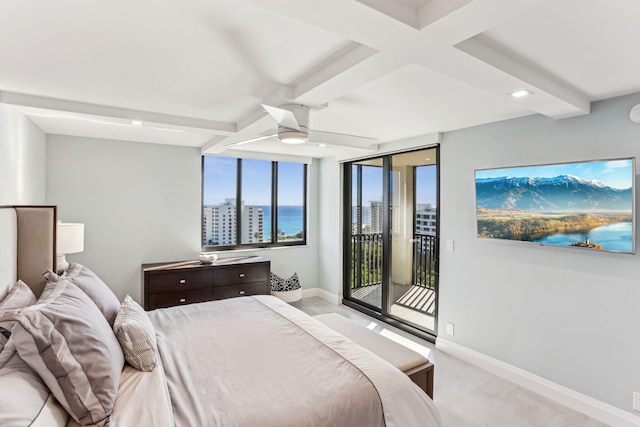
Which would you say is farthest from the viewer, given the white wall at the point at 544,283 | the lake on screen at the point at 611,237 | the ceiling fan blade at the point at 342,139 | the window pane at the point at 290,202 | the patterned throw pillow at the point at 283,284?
the window pane at the point at 290,202

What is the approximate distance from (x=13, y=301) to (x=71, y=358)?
Answer: 770mm

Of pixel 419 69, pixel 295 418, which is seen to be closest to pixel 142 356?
pixel 295 418

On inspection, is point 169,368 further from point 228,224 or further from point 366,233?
point 366,233

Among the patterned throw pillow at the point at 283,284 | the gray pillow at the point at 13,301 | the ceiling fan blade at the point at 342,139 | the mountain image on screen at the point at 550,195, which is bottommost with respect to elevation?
the patterned throw pillow at the point at 283,284

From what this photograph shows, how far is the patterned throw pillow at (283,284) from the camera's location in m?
4.94

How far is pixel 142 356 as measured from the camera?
168cm

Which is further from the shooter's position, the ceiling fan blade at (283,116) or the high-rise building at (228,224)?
the high-rise building at (228,224)

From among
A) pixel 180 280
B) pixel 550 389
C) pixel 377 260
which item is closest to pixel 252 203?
pixel 180 280

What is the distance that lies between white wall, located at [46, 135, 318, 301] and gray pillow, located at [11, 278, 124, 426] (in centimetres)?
288

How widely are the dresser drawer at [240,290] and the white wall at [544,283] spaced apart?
2300 mm

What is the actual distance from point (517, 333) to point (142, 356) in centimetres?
299

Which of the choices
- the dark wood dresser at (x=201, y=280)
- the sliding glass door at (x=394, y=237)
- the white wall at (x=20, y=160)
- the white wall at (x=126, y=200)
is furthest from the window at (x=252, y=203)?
the white wall at (x=20, y=160)

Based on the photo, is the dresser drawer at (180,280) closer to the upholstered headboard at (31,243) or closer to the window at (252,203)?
the window at (252,203)

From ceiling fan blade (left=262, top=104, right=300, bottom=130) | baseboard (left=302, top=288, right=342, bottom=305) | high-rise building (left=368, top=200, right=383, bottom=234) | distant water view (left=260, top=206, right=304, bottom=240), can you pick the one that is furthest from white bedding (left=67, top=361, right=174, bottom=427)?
baseboard (left=302, top=288, right=342, bottom=305)
